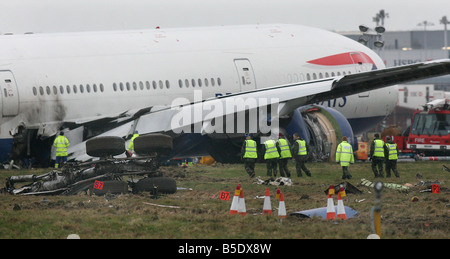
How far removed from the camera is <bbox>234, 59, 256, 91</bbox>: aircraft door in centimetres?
3219

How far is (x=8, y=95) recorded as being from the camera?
90.1 ft

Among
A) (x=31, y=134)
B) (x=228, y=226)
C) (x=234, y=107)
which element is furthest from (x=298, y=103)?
(x=228, y=226)

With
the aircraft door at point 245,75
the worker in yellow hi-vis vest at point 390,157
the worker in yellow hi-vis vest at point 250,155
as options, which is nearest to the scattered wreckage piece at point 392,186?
the worker in yellow hi-vis vest at point 390,157

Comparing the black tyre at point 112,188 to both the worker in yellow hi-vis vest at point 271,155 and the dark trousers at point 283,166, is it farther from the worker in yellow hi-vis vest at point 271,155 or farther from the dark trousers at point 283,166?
the dark trousers at point 283,166

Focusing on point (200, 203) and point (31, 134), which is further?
point (31, 134)

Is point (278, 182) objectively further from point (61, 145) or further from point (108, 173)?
point (61, 145)

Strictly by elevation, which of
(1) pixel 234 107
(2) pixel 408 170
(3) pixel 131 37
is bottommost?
(2) pixel 408 170

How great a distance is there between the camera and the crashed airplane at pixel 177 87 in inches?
1105

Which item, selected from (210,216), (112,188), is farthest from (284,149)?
(210,216)

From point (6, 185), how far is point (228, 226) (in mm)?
7983

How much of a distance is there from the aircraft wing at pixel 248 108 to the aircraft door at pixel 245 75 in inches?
107

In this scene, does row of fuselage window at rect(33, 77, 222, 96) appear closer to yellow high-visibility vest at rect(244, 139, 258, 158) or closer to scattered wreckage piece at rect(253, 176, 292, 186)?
yellow high-visibility vest at rect(244, 139, 258, 158)

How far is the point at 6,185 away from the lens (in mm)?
23828
